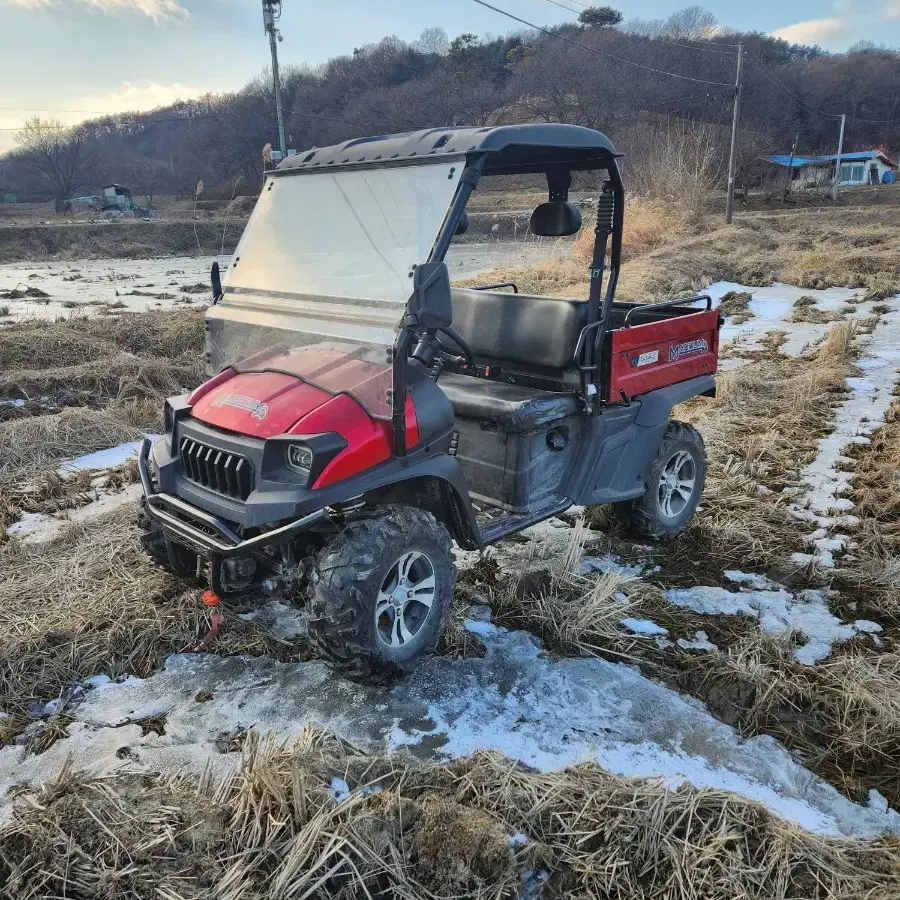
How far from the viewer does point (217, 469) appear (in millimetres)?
2951

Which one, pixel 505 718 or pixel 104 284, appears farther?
pixel 104 284

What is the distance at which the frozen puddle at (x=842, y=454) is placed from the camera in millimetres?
4512

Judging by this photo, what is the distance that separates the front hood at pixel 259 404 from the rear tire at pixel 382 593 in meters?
0.47

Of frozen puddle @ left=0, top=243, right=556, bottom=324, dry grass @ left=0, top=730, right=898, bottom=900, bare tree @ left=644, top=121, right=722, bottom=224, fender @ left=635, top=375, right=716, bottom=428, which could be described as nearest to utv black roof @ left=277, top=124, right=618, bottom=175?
fender @ left=635, top=375, right=716, bottom=428

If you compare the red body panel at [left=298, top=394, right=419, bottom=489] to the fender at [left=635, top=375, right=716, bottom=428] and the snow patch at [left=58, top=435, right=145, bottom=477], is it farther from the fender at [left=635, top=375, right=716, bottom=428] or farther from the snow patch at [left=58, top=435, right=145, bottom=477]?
the snow patch at [left=58, top=435, right=145, bottom=477]

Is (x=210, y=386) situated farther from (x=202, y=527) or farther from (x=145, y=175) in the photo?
(x=145, y=175)

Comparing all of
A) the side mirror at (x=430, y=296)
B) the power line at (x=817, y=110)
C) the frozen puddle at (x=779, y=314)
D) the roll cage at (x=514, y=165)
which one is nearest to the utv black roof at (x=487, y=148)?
the roll cage at (x=514, y=165)

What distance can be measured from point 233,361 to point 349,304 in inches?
28.8

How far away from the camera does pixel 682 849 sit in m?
2.26

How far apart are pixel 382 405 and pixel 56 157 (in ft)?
280

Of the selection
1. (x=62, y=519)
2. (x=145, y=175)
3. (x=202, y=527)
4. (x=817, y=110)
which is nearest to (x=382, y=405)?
(x=202, y=527)

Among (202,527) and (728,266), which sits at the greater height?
(202,527)

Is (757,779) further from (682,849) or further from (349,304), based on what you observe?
(349,304)

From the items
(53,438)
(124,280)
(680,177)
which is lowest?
(124,280)
